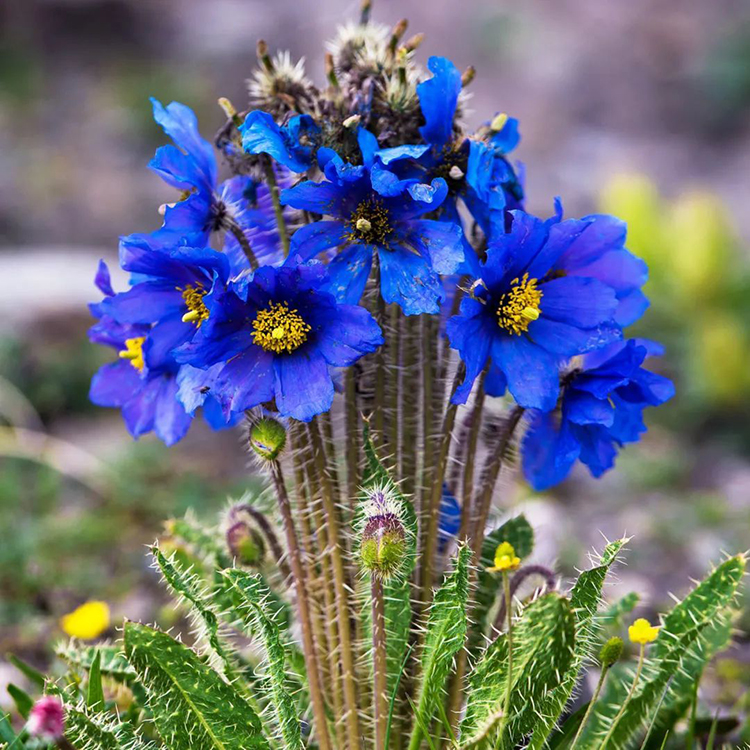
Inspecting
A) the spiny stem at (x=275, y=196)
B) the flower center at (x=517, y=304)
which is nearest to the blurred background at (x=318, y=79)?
the flower center at (x=517, y=304)

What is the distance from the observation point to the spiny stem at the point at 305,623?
5.13 ft

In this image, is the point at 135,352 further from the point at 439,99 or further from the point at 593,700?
the point at 593,700

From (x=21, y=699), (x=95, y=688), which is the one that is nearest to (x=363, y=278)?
(x=95, y=688)

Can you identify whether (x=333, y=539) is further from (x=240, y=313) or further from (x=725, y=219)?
(x=725, y=219)

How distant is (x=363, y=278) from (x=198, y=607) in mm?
638

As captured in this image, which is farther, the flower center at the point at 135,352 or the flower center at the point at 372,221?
the flower center at the point at 135,352

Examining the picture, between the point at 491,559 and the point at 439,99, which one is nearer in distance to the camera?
the point at 439,99

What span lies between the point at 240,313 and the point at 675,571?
2185 millimetres

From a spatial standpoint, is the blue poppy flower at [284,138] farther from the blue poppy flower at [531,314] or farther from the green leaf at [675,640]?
the green leaf at [675,640]

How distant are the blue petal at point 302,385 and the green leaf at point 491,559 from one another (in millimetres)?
557

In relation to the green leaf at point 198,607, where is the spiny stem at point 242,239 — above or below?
above

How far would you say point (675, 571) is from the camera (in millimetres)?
3055

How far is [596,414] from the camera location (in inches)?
61.1

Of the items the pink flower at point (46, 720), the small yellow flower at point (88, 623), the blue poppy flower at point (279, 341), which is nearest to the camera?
the pink flower at point (46, 720)
